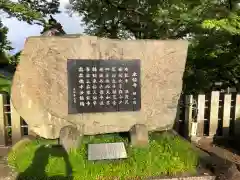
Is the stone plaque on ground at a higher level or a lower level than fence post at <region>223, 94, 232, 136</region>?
lower

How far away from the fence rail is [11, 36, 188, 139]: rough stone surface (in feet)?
3.43

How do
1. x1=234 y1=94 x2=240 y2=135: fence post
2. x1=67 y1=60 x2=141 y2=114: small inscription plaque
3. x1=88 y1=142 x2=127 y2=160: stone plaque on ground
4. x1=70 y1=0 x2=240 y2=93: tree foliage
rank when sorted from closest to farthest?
1. x1=88 y1=142 x2=127 y2=160: stone plaque on ground
2. x1=67 y1=60 x2=141 y2=114: small inscription plaque
3. x1=234 y1=94 x2=240 y2=135: fence post
4. x1=70 y1=0 x2=240 y2=93: tree foliage

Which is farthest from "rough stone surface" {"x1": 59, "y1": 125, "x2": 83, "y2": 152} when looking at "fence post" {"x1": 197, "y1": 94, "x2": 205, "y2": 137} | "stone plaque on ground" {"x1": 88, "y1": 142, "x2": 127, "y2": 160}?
"fence post" {"x1": 197, "y1": 94, "x2": 205, "y2": 137}

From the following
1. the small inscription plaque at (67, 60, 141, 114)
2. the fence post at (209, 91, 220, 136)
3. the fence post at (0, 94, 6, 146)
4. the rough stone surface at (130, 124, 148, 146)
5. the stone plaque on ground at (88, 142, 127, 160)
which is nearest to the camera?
the stone plaque on ground at (88, 142, 127, 160)

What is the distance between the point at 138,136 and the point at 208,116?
223 cm

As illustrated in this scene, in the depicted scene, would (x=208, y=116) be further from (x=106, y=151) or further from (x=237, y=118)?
(x=106, y=151)

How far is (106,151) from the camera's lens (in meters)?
5.25

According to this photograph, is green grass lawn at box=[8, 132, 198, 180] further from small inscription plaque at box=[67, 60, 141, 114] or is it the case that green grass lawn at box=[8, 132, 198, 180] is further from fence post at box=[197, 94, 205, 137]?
fence post at box=[197, 94, 205, 137]

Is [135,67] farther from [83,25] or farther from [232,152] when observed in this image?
[83,25]

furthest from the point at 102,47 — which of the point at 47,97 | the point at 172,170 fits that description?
the point at 172,170

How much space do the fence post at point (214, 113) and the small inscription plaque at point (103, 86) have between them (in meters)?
2.10

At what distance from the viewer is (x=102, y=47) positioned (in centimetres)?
536

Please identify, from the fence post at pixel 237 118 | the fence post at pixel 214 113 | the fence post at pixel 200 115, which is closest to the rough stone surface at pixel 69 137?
the fence post at pixel 200 115

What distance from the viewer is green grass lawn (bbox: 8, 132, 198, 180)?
476cm
